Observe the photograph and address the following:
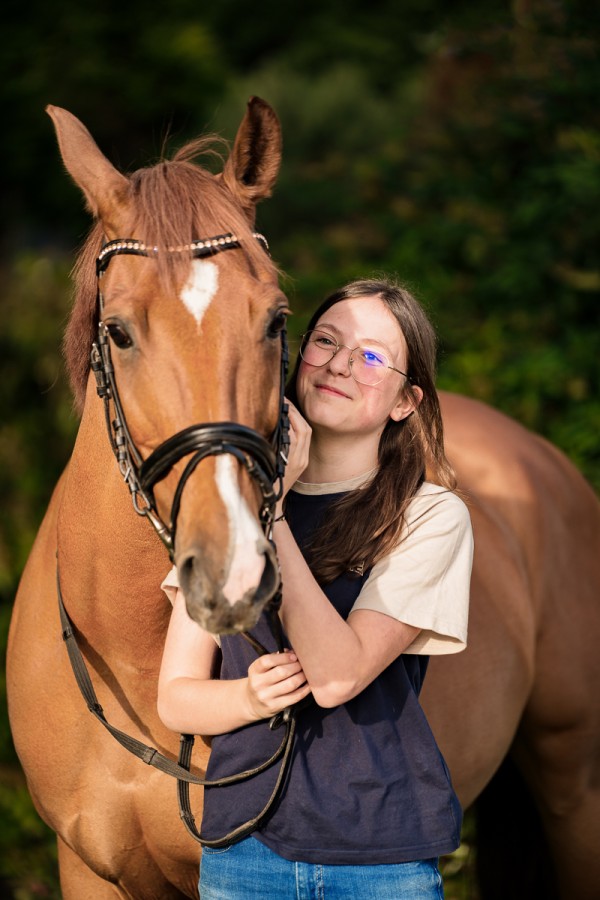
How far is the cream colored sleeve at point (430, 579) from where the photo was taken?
1.78 metres

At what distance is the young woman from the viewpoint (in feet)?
5.57

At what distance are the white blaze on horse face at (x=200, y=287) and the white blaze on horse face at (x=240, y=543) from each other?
0.30m

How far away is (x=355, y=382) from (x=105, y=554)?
637 mm

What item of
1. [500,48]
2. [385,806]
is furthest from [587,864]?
[500,48]

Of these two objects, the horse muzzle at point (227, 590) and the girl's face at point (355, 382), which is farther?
the girl's face at point (355, 382)

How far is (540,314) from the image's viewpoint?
18.1ft

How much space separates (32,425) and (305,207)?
8.65m

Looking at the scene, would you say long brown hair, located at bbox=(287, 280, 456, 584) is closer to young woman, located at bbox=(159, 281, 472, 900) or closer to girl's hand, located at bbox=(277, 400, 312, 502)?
young woman, located at bbox=(159, 281, 472, 900)

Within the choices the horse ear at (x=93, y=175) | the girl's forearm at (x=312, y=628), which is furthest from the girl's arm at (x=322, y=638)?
the horse ear at (x=93, y=175)

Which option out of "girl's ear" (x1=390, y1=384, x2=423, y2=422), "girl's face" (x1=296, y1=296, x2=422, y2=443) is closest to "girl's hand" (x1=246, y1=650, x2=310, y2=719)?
"girl's face" (x1=296, y1=296, x2=422, y2=443)

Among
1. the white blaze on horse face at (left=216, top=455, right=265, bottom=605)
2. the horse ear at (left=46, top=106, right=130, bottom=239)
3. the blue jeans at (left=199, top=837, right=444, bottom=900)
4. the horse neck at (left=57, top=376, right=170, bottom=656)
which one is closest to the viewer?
the white blaze on horse face at (left=216, top=455, right=265, bottom=605)

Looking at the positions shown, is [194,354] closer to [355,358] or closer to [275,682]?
[355,358]

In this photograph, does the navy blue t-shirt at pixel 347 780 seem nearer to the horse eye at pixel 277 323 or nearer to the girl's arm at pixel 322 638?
the girl's arm at pixel 322 638

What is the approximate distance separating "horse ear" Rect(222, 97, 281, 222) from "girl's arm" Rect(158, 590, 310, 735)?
0.81 m
